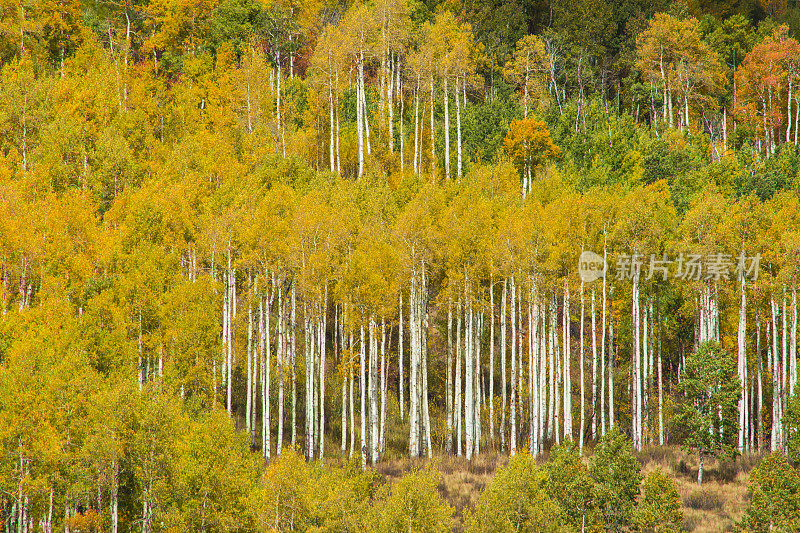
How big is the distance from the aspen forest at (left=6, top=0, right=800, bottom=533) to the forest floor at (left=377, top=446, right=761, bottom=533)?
18 centimetres

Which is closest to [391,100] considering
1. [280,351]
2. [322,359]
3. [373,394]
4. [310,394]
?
[322,359]

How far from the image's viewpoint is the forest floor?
26297 millimetres

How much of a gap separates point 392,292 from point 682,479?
1364cm

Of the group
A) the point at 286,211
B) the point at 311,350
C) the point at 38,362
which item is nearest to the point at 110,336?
the point at 38,362

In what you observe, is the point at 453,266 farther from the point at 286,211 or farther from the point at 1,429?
the point at 1,429

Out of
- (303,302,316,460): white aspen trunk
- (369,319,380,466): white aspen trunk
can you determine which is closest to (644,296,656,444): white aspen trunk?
(369,319,380,466): white aspen trunk

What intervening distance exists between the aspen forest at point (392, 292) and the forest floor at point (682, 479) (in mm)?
177

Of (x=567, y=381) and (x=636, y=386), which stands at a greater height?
(x=567, y=381)

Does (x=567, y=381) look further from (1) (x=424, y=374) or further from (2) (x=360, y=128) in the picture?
(2) (x=360, y=128)

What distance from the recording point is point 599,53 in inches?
2621

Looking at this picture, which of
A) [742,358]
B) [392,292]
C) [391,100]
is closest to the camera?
[392,292]

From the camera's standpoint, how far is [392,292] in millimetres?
31391

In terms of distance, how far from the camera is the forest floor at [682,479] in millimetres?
26297

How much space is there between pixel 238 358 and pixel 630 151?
28.3 metres
